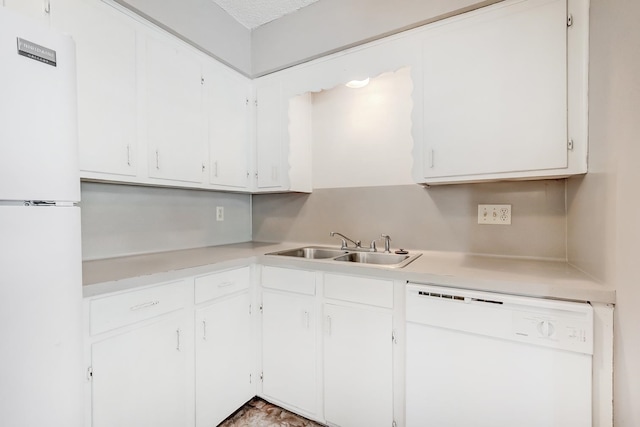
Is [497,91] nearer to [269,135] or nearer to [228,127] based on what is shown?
[269,135]

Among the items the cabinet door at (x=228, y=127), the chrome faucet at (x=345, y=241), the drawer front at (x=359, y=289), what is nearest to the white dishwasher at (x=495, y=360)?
the drawer front at (x=359, y=289)

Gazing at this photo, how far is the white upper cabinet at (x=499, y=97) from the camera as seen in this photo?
4.10 ft

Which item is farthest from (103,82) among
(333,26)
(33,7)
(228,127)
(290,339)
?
(290,339)

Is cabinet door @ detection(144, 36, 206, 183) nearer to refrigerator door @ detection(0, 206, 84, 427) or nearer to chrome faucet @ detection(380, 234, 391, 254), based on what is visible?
refrigerator door @ detection(0, 206, 84, 427)

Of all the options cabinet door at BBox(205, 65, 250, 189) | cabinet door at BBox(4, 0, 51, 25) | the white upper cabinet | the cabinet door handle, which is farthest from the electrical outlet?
cabinet door at BBox(4, 0, 51, 25)

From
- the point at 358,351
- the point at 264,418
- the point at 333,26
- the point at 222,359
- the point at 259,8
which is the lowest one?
the point at 264,418

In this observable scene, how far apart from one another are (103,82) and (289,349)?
1678 millimetres

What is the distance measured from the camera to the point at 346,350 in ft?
4.78

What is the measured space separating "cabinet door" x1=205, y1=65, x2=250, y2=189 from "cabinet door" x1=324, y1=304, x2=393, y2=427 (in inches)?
45.9

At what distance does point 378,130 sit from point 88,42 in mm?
1665

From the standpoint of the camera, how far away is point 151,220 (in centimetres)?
185

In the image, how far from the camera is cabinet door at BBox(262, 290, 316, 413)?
61.8 inches

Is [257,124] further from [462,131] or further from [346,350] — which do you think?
[346,350]

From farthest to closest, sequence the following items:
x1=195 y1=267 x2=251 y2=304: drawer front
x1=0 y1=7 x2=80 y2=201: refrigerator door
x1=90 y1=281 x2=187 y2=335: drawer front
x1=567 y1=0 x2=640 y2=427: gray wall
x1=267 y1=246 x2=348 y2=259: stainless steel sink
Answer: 1. x1=267 y1=246 x2=348 y2=259: stainless steel sink
2. x1=195 y1=267 x2=251 y2=304: drawer front
3. x1=90 y1=281 x2=187 y2=335: drawer front
4. x1=567 y1=0 x2=640 y2=427: gray wall
5. x1=0 y1=7 x2=80 y2=201: refrigerator door
